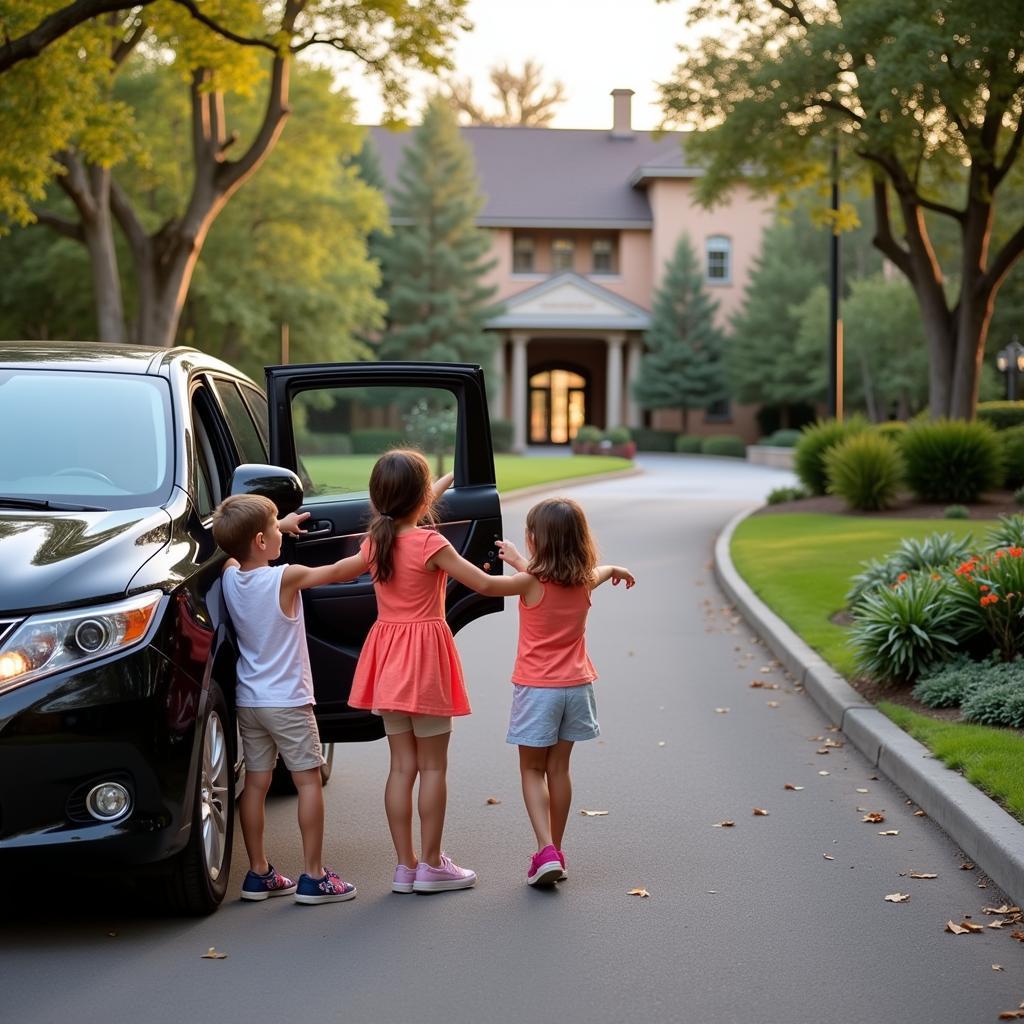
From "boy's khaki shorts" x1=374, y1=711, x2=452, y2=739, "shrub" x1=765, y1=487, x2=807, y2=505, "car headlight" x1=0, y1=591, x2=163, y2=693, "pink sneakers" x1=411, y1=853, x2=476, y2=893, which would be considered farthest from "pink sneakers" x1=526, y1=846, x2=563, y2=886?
"shrub" x1=765, y1=487, x2=807, y2=505

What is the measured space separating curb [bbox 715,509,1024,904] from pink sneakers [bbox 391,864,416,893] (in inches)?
83.7

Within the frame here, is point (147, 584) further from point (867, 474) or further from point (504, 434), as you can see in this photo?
point (504, 434)

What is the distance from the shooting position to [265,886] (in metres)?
5.51

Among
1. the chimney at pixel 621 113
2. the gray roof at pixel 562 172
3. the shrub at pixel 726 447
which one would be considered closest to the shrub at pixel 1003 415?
the shrub at pixel 726 447

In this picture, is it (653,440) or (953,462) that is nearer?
(953,462)

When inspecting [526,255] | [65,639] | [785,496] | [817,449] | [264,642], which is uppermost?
[526,255]

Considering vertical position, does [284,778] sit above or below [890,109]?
below

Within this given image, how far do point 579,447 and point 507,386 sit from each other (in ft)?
30.0

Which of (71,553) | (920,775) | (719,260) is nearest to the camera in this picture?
(71,553)

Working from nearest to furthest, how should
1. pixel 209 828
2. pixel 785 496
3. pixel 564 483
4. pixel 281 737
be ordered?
pixel 209 828, pixel 281 737, pixel 785 496, pixel 564 483

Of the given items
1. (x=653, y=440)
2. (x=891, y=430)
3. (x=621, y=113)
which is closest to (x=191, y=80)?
(x=891, y=430)

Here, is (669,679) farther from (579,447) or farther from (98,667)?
(579,447)

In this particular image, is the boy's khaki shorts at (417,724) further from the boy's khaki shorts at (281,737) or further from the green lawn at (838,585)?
the green lawn at (838,585)

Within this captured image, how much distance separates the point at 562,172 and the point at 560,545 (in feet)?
223
